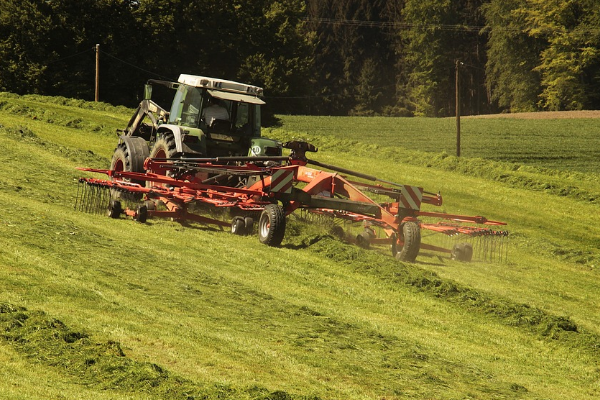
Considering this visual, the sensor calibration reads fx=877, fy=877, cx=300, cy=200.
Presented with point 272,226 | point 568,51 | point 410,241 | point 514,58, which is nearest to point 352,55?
point 514,58

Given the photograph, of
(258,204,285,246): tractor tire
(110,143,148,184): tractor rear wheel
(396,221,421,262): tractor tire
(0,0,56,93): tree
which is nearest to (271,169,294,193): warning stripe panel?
(258,204,285,246): tractor tire

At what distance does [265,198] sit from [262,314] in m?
5.06

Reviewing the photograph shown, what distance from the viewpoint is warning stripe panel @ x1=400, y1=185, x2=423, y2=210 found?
14320mm

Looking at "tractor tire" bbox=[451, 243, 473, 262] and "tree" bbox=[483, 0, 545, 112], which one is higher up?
"tree" bbox=[483, 0, 545, 112]

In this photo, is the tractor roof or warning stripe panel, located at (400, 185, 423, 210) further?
the tractor roof

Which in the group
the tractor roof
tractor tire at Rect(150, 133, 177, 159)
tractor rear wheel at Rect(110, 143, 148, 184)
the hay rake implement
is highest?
the tractor roof

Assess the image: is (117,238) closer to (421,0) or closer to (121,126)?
(121,126)

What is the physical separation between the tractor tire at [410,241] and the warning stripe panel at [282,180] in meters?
1.97

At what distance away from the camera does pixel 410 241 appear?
13781mm

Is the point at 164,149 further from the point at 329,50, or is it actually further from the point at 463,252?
the point at 329,50

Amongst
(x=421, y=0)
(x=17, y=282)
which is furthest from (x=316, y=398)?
(x=421, y=0)

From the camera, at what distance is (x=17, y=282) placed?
8.98 metres

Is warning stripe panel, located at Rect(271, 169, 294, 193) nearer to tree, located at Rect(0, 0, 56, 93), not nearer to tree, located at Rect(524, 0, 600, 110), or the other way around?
tree, located at Rect(0, 0, 56, 93)

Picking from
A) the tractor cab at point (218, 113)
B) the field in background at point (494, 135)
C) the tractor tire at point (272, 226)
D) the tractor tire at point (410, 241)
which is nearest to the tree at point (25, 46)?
the field in background at point (494, 135)
